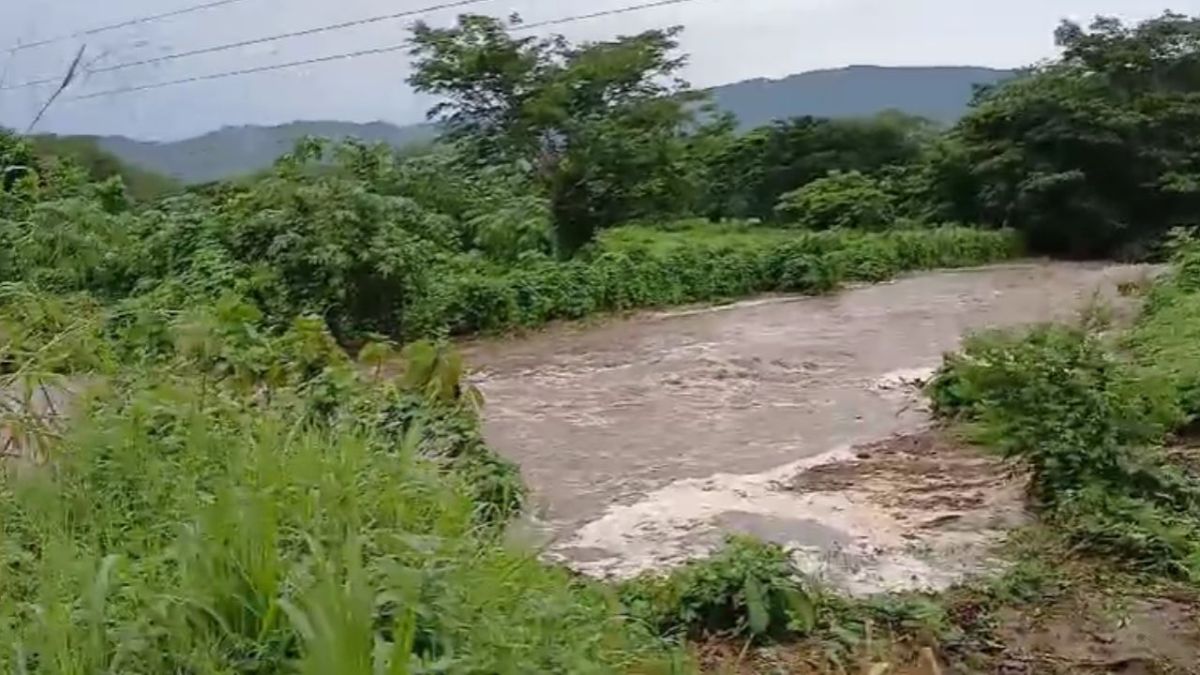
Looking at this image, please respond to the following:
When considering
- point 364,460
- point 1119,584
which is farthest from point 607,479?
point 364,460

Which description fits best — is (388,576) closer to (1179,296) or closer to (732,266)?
(1179,296)

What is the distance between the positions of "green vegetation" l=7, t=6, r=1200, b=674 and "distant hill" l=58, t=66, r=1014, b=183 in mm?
524

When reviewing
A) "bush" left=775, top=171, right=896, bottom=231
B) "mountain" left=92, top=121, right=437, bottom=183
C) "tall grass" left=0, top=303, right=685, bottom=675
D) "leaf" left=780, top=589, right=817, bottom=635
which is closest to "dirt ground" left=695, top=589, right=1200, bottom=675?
"leaf" left=780, top=589, right=817, bottom=635

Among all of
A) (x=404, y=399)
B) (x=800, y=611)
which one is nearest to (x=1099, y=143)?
(x=404, y=399)

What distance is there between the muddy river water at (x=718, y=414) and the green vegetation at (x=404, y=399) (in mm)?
460

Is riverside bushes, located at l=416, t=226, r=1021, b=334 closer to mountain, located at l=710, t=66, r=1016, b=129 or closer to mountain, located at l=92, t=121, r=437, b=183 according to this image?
mountain, located at l=92, t=121, r=437, b=183

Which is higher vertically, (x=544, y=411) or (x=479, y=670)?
(x=479, y=670)

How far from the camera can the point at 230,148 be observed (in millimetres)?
10656

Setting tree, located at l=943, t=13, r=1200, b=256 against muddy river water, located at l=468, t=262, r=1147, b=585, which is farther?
tree, located at l=943, t=13, r=1200, b=256

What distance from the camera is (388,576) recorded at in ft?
Answer: 6.32

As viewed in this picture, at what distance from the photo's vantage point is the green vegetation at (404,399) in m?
1.91

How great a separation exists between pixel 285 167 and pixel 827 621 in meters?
7.13

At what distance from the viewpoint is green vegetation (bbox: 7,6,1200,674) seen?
6.26ft

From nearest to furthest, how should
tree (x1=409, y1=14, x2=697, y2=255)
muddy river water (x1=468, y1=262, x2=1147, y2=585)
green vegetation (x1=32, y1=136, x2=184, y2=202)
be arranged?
muddy river water (x1=468, y1=262, x2=1147, y2=585) < green vegetation (x1=32, y1=136, x2=184, y2=202) < tree (x1=409, y1=14, x2=697, y2=255)
